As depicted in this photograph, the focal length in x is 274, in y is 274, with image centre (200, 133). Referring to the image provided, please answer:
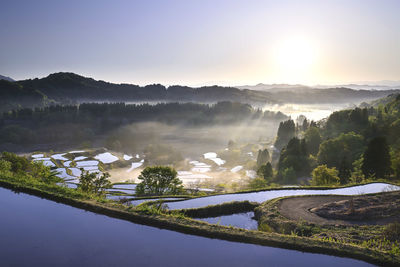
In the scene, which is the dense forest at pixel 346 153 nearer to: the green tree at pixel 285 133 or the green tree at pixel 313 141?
the green tree at pixel 313 141

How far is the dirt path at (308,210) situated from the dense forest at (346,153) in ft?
79.0

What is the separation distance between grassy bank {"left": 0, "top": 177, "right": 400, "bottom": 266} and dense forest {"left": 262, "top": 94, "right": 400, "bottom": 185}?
1489 inches

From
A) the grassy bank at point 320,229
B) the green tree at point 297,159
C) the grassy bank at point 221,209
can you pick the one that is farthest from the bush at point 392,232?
the green tree at point 297,159

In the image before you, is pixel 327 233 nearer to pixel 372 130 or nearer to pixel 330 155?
pixel 330 155

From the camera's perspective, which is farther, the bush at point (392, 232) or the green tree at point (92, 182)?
the green tree at point (92, 182)

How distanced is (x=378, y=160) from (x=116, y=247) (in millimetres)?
53918

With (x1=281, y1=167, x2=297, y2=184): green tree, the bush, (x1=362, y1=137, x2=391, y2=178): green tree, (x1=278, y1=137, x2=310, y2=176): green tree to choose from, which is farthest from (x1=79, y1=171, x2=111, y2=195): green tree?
(x1=278, y1=137, x2=310, y2=176): green tree

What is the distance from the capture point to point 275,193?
88.4 feet

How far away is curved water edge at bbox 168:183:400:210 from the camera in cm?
2311

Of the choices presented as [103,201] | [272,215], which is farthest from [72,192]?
[272,215]

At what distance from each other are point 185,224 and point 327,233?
8.76 meters

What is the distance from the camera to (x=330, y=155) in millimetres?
73188

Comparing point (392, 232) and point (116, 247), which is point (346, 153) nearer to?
point (392, 232)

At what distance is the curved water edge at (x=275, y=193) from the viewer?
23.1m
